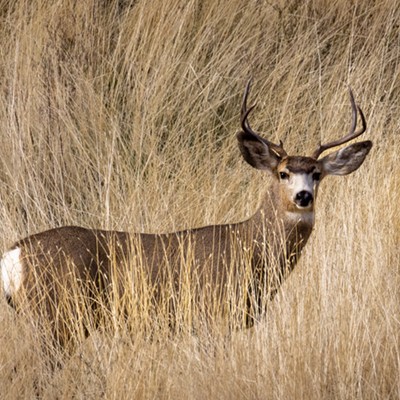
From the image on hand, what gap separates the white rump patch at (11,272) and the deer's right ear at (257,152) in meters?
1.19

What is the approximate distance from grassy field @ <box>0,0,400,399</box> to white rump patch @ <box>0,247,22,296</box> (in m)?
0.12

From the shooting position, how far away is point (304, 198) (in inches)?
192

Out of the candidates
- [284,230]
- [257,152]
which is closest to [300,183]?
[284,230]

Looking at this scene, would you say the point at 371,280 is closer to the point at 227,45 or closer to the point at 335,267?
the point at 335,267

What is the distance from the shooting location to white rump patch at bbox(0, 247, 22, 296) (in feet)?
15.1

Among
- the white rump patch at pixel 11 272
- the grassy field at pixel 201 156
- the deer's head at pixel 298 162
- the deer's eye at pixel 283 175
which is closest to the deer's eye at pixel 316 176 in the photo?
the deer's head at pixel 298 162

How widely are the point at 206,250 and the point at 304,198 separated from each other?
478mm

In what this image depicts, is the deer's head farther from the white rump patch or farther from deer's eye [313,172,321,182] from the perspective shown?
the white rump patch

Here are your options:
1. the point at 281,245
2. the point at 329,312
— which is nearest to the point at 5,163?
the point at 281,245

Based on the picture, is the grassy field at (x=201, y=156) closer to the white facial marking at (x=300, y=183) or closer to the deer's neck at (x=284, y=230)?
the deer's neck at (x=284, y=230)

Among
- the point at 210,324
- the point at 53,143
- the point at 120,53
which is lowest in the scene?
the point at 210,324

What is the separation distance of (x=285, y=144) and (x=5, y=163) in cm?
161

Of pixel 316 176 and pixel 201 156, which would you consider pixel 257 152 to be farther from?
pixel 201 156

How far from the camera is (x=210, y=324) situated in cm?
451
